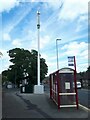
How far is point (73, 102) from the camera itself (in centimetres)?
1602

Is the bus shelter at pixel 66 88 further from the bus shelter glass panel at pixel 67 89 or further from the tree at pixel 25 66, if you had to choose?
the tree at pixel 25 66

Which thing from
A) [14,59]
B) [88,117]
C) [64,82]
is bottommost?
[88,117]

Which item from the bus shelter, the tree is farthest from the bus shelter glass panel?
the tree

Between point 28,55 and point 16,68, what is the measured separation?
430 cm

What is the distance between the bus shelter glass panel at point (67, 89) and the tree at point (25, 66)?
189ft

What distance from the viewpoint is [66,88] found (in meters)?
16.4

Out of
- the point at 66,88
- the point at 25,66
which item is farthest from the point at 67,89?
the point at 25,66

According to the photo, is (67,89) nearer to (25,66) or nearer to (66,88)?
(66,88)

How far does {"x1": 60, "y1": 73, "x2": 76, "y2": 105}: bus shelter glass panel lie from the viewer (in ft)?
51.8

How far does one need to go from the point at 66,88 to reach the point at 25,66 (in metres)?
59.6

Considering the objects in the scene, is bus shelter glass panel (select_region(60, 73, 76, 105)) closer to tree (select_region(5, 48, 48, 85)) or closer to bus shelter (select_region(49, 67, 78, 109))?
bus shelter (select_region(49, 67, 78, 109))

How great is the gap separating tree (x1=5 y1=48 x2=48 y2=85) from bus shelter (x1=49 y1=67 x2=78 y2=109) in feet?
189

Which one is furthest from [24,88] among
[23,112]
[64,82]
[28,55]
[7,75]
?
[7,75]

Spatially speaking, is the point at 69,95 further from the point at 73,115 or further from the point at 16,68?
the point at 16,68
